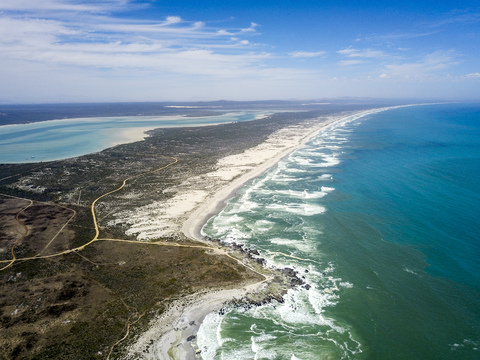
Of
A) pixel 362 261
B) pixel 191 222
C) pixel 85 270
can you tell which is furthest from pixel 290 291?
pixel 85 270

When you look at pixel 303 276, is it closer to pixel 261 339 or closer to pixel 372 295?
pixel 372 295

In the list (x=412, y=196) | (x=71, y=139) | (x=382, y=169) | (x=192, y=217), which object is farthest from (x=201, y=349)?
(x=71, y=139)

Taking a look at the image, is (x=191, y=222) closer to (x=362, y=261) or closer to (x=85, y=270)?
(x=85, y=270)

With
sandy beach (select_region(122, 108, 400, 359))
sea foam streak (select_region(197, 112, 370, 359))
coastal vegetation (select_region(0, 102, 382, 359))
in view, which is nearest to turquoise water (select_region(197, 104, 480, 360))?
sea foam streak (select_region(197, 112, 370, 359))

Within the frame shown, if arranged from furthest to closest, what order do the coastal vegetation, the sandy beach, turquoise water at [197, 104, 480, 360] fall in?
the coastal vegetation, turquoise water at [197, 104, 480, 360], the sandy beach

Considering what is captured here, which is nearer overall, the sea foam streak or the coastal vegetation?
the sea foam streak

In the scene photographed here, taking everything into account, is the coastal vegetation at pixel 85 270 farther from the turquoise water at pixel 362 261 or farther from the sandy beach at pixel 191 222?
the turquoise water at pixel 362 261

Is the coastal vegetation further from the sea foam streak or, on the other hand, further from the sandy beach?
the sea foam streak
